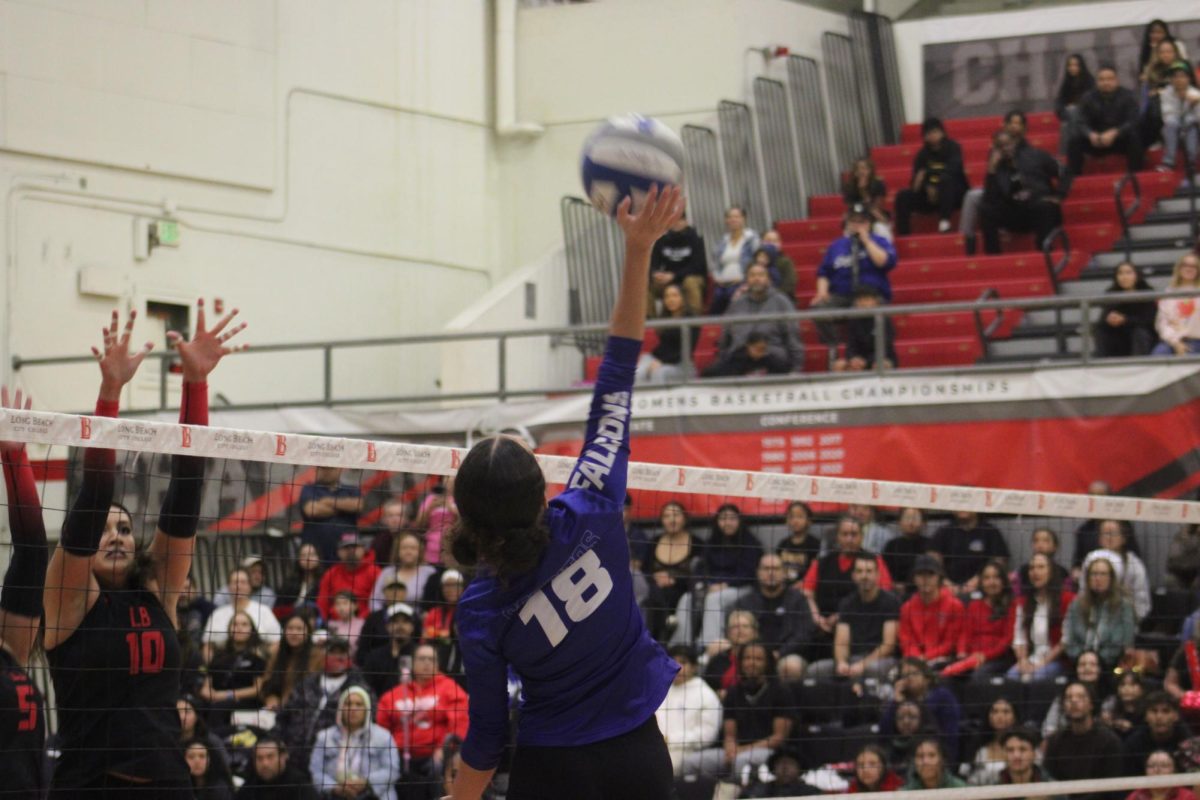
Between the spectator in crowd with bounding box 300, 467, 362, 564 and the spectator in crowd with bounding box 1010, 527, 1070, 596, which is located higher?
the spectator in crowd with bounding box 300, 467, 362, 564

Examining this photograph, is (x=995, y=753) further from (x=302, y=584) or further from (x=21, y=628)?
(x=21, y=628)

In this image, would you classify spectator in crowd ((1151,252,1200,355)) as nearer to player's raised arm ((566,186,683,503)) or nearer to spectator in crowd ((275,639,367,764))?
spectator in crowd ((275,639,367,764))

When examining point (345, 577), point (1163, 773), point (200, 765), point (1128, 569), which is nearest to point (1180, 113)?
point (1128, 569)

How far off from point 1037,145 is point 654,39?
4.79 meters

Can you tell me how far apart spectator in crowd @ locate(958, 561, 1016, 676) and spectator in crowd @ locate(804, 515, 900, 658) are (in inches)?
24.2

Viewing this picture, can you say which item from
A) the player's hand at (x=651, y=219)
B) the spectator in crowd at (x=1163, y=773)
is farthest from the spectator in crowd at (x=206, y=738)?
the spectator in crowd at (x=1163, y=773)

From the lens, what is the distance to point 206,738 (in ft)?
32.5

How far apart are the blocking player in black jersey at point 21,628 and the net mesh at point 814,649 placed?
11.3 ft

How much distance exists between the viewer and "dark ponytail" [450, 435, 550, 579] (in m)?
3.93

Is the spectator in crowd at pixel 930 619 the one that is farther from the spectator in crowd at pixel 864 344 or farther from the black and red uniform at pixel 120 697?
the black and red uniform at pixel 120 697

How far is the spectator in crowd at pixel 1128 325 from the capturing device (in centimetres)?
1390

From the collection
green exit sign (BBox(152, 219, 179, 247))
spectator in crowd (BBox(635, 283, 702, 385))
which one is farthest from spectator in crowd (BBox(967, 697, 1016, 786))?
green exit sign (BBox(152, 219, 179, 247))

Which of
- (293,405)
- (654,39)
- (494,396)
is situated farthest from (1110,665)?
(654,39)

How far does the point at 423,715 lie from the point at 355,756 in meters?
0.60
